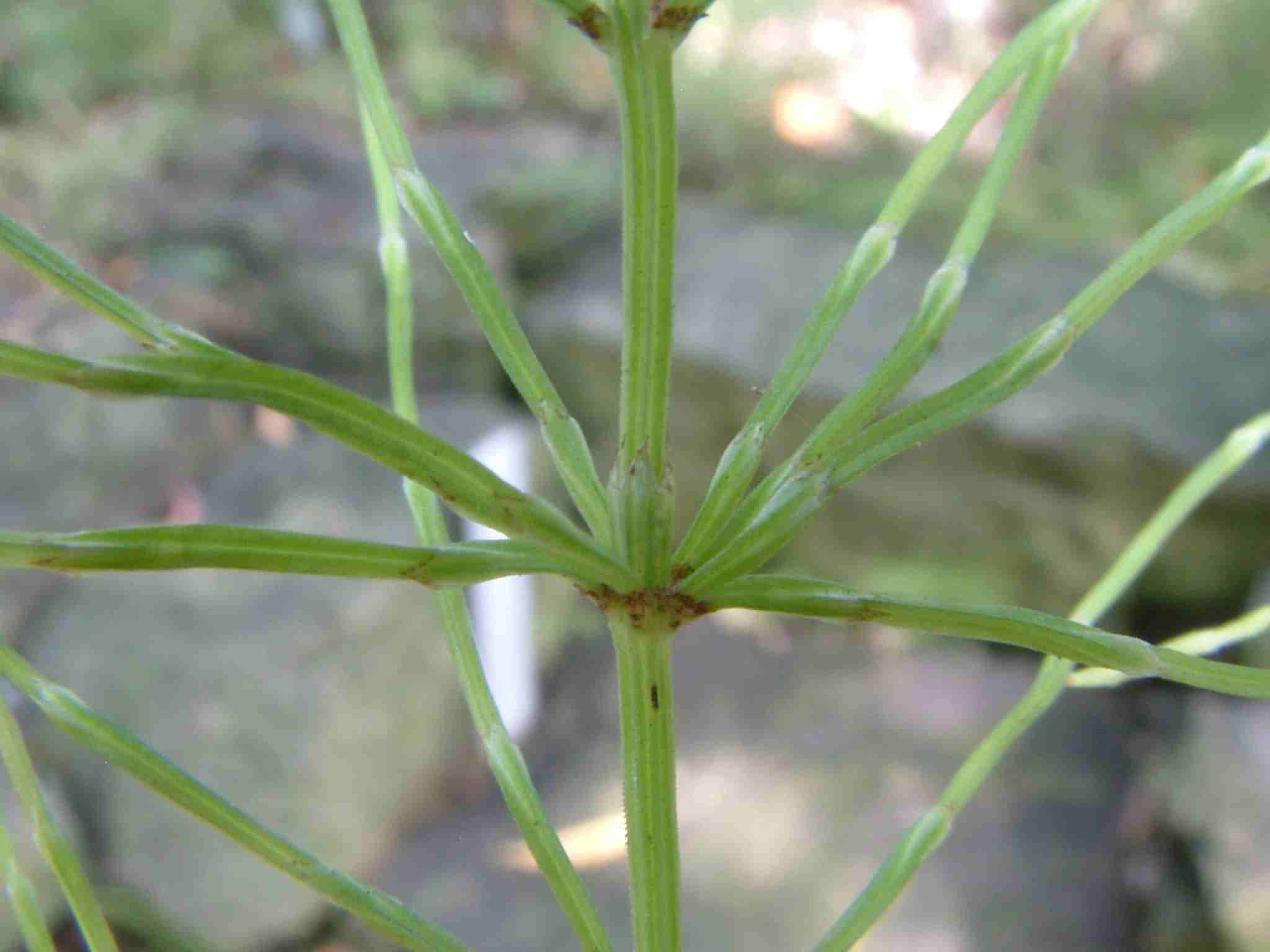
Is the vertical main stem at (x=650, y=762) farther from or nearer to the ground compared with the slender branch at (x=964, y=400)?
nearer to the ground

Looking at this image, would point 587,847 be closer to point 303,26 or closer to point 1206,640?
point 1206,640

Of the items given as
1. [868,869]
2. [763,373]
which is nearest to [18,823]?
[868,869]

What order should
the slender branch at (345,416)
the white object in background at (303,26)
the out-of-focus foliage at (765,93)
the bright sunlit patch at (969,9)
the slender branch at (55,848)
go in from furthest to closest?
1. the bright sunlit patch at (969,9)
2. the white object in background at (303,26)
3. the out-of-focus foliage at (765,93)
4. the slender branch at (55,848)
5. the slender branch at (345,416)

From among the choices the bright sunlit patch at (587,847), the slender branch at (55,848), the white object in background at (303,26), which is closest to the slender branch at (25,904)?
the slender branch at (55,848)

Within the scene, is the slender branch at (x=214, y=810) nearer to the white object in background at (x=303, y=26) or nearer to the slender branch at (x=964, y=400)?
the slender branch at (x=964, y=400)

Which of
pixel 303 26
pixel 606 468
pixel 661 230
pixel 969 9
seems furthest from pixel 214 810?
pixel 969 9

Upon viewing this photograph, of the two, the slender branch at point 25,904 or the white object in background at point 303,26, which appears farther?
the white object in background at point 303,26
